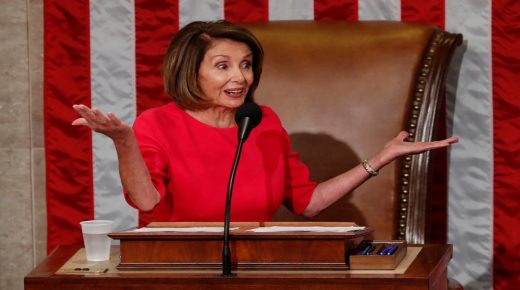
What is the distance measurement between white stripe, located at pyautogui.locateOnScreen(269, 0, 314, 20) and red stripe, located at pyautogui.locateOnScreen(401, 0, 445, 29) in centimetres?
32

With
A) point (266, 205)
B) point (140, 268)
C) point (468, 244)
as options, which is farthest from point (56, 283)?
point (468, 244)

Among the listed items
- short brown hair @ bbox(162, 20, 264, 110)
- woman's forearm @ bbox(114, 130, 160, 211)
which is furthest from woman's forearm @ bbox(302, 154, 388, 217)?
woman's forearm @ bbox(114, 130, 160, 211)

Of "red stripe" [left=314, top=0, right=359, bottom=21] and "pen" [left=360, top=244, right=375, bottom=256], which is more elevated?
"red stripe" [left=314, top=0, right=359, bottom=21]

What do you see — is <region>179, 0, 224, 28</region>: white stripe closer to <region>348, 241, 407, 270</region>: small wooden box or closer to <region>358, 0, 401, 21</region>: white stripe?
<region>358, 0, 401, 21</region>: white stripe

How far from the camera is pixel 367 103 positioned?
3.10 meters

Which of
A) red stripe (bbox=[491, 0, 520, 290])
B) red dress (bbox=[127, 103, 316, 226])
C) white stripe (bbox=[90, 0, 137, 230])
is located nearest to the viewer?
red dress (bbox=[127, 103, 316, 226])

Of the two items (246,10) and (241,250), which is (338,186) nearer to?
(241,250)

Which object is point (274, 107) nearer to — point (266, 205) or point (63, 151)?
point (266, 205)

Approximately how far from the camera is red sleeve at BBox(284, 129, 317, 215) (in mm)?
2840

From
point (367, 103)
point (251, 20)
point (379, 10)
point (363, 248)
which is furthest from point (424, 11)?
point (363, 248)

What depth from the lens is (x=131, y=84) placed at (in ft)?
11.4

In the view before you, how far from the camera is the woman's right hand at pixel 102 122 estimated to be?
1950mm

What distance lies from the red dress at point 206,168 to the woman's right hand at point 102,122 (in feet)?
1.53

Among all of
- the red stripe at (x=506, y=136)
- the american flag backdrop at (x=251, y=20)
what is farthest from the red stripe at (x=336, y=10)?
the red stripe at (x=506, y=136)
